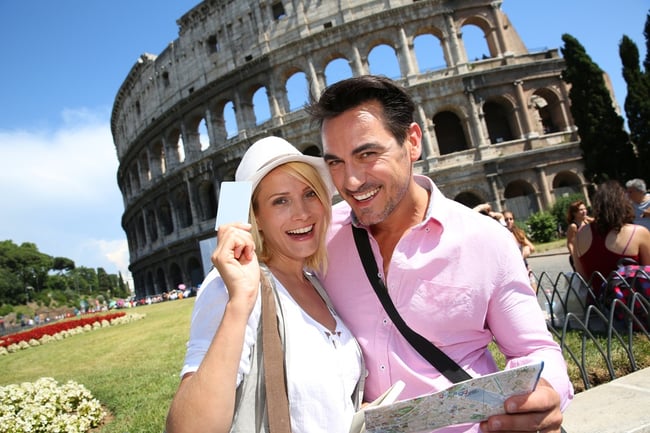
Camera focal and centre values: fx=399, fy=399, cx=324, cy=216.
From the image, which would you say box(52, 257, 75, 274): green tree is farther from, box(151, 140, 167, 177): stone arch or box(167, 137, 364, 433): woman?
box(167, 137, 364, 433): woman

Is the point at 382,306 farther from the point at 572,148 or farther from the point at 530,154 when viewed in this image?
the point at 572,148

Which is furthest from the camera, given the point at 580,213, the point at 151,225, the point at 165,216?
the point at 151,225

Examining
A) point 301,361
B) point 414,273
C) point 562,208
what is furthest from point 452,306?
point 562,208

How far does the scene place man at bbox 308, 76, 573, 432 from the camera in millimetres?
1678

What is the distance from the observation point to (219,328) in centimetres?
131

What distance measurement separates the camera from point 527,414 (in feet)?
4.56

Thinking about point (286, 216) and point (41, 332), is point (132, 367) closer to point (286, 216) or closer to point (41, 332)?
point (286, 216)

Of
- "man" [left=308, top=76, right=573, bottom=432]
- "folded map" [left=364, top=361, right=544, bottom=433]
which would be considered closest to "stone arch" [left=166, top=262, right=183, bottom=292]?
"man" [left=308, top=76, right=573, bottom=432]

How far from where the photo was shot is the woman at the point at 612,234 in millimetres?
4930

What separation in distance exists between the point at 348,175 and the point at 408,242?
0.44 m

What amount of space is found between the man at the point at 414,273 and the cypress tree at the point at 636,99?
23063 millimetres

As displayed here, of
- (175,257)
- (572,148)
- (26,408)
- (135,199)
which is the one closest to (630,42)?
(572,148)

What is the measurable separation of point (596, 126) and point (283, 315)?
23.3 metres

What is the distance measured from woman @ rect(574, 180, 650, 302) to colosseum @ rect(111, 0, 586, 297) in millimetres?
16107
